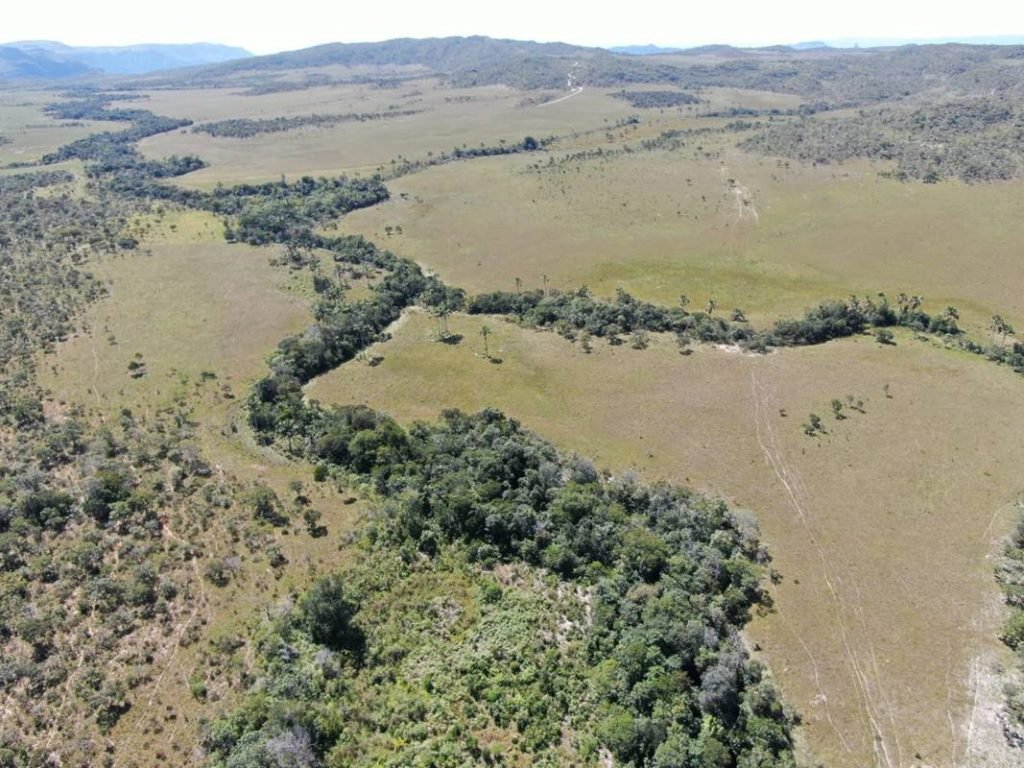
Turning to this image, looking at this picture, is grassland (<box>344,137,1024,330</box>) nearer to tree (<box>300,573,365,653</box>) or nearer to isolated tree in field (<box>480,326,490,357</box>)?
isolated tree in field (<box>480,326,490,357</box>)

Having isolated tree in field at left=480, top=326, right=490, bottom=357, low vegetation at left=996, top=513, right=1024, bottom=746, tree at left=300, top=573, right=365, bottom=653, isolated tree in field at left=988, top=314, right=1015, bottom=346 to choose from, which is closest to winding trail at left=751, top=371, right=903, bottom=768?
low vegetation at left=996, top=513, right=1024, bottom=746

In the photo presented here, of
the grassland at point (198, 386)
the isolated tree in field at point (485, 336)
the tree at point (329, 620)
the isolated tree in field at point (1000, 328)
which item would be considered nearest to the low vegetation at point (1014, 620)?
the tree at point (329, 620)

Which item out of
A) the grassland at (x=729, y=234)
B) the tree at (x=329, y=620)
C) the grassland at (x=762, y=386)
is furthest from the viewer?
the grassland at (x=729, y=234)

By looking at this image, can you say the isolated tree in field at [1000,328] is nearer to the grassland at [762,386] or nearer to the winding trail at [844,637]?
the grassland at [762,386]

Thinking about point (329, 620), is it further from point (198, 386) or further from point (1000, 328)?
point (1000, 328)

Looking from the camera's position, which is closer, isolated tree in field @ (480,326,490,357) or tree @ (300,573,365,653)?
tree @ (300,573,365,653)

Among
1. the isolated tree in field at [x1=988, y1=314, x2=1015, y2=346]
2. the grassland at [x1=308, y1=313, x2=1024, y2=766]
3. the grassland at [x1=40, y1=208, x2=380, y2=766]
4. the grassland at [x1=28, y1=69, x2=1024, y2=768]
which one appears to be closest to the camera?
the grassland at [x1=40, y1=208, x2=380, y2=766]

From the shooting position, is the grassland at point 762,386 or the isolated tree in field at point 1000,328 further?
the isolated tree in field at point 1000,328

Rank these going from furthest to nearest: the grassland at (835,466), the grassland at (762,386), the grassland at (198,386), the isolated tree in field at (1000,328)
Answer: the isolated tree in field at (1000,328) < the grassland at (762,386) < the grassland at (835,466) < the grassland at (198,386)

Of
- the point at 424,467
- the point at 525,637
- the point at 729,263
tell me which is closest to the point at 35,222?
the point at 424,467
